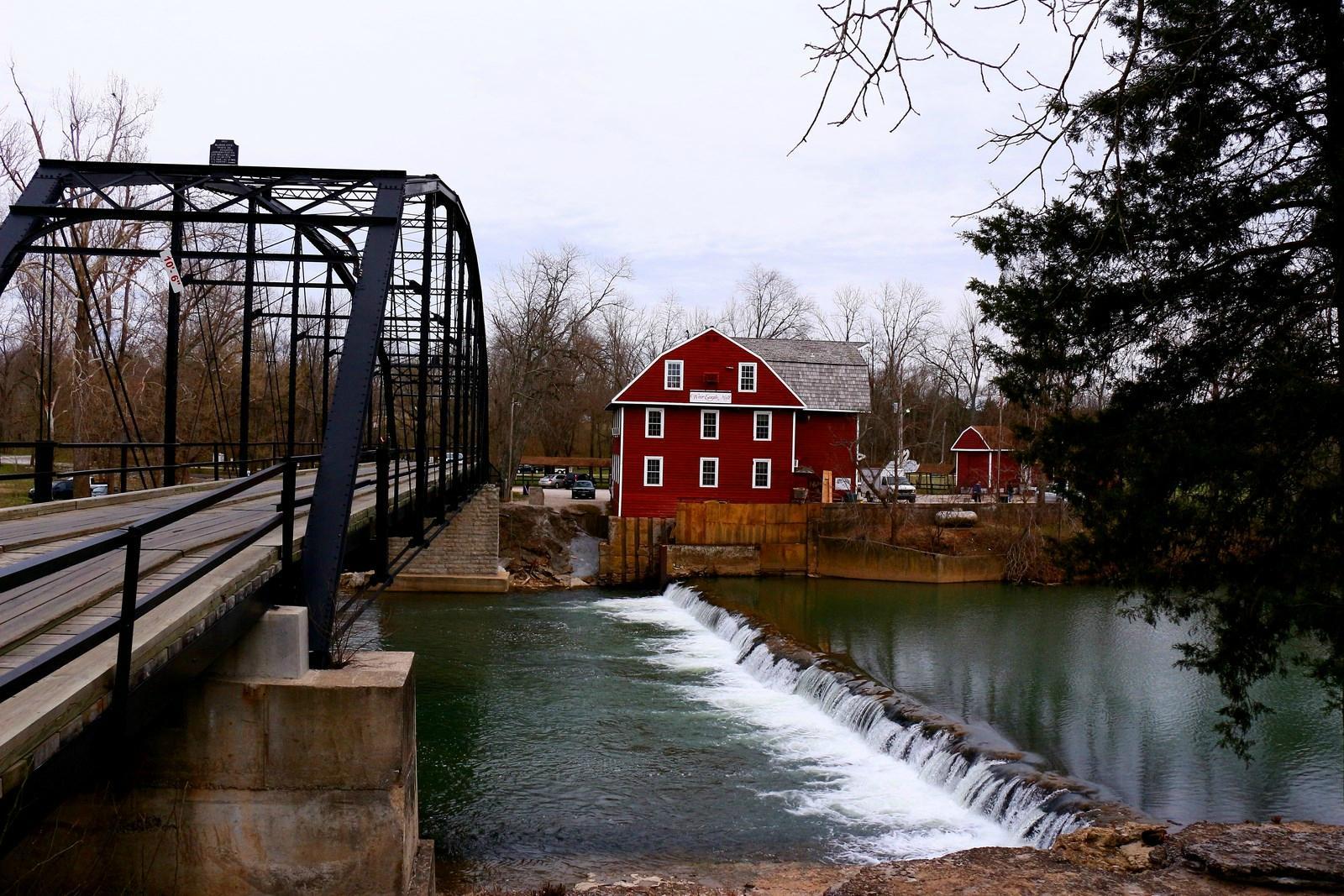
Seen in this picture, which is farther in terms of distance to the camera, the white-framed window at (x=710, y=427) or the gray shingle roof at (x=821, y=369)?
the gray shingle roof at (x=821, y=369)

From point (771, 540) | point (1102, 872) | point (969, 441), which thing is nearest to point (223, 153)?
point (1102, 872)

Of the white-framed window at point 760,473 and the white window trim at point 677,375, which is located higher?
the white window trim at point 677,375

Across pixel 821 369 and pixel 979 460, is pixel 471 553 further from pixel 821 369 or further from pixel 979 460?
pixel 979 460

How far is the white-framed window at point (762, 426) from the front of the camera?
41.7 metres

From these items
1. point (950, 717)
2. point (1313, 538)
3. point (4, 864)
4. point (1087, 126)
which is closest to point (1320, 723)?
point (950, 717)

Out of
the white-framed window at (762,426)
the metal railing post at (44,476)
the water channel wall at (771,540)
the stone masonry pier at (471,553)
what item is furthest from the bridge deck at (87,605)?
the white-framed window at (762,426)

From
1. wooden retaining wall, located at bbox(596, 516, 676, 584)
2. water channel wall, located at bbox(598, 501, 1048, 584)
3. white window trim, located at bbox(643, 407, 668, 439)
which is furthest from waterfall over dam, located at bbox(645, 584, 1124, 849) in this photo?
white window trim, located at bbox(643, 407, 668, 439)

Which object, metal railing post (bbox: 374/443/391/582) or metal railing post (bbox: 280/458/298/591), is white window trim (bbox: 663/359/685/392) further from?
metal railing post (bbox: 280/458/298/591)

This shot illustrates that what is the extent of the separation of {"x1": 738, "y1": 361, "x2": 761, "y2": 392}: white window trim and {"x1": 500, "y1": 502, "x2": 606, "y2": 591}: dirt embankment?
907 cm

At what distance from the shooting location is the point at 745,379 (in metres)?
41.7

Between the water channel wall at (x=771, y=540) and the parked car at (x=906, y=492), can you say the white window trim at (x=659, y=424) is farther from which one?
the parked car at (x=906, y=492)

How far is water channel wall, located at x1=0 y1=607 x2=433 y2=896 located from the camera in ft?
22.7

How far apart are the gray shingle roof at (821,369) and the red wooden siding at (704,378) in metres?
1.88

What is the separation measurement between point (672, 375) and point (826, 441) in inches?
284
